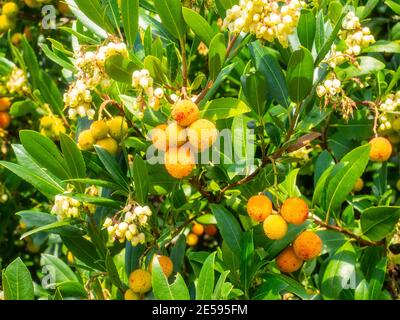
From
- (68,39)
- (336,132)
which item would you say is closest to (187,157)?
Result: (336,132)

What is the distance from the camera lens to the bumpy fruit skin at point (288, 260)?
177 cm

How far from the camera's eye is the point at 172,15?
5.28 feet

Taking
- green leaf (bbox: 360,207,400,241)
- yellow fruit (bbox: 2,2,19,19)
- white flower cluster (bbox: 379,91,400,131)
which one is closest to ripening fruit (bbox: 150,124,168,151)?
green leaf (bbox: 360,207,400,241)

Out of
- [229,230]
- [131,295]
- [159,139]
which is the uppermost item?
[159,139]

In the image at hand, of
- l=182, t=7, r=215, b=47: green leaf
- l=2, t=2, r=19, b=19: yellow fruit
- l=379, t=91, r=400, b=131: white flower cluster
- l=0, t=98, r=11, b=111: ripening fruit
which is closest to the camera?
l=182, t=7, r=215, b=47: green leaf

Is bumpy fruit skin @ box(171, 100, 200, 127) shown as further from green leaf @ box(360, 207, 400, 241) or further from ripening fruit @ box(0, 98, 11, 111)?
ripening fruit @ box(0, 98, 11, 111)

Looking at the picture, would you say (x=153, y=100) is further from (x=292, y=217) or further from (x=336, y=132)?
(x=336, y=132)

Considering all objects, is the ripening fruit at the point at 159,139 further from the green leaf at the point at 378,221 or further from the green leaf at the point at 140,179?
the green leaf at the point at 378,221

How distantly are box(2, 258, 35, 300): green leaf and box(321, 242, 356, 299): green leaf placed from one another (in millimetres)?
904

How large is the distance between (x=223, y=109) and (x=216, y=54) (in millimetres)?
145

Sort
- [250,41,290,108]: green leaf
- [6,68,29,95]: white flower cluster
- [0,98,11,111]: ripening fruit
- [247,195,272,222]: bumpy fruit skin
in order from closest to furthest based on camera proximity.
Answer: [247,195,272,222]: bumpy fruit skin
[250,41,290,108]: green leaf
[6,68,29,95]: white flower cluster
[0,98,11,111]: ripening fruit

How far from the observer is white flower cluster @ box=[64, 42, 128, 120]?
5.02ft

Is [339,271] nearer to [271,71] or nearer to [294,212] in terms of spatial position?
[294,212]

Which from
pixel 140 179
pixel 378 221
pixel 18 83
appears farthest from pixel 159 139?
pixel 18 83
